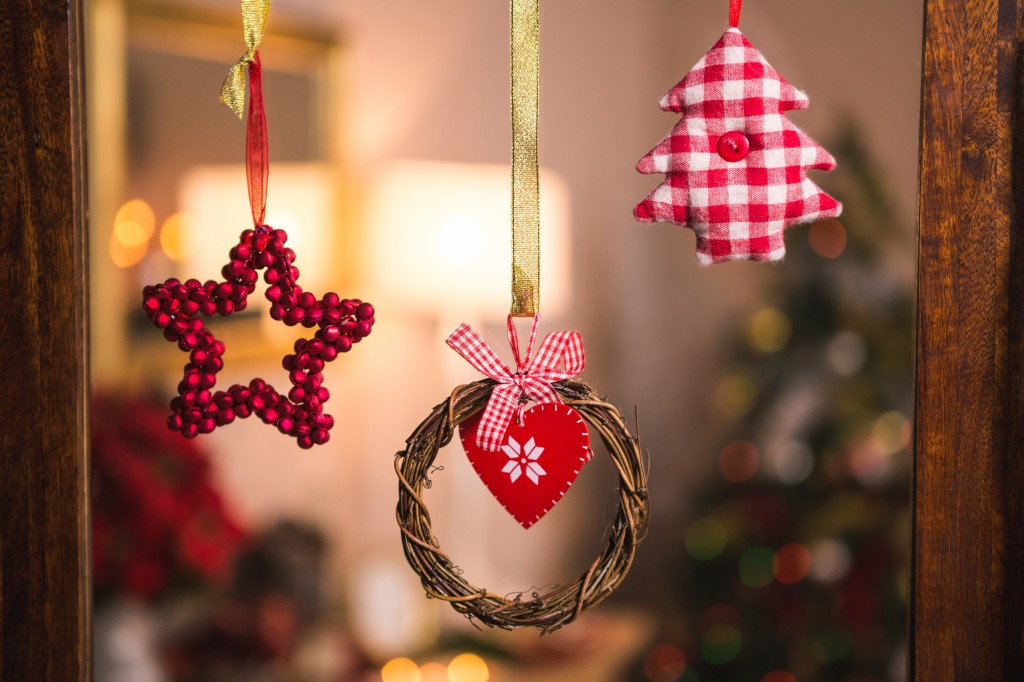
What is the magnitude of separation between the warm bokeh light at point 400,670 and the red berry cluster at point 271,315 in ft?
1.09

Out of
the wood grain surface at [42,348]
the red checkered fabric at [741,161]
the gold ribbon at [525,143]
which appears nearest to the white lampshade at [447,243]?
the gold ribbon at [525,143]

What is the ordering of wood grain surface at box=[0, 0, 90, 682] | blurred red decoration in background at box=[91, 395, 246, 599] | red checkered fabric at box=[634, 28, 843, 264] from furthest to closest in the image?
blurred red decoration in background at box=[91, 395, 246, 599], wood grain surface at box=[0, 0, 90, 682], red checkered fabric at box=[634, 28, 843, 264]

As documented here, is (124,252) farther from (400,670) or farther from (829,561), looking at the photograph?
(829,561)

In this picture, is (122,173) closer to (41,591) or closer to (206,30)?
(206,30)

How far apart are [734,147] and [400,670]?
688 millimetres

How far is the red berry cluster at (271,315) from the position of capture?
834 millimetres

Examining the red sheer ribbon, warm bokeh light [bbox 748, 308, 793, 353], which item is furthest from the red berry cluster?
warm bokeh light [bbox 748, 308, 793, 353]

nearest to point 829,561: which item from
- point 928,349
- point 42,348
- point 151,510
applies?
point 928,349

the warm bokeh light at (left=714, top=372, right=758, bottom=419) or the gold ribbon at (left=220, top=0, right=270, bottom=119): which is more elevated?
the gold ribbon at (left=220, top=0, right=270, bottom=119)

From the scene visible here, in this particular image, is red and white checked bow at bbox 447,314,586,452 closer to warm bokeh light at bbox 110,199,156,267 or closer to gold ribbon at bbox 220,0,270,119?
gold ribbon at bbox 220,0,270,119

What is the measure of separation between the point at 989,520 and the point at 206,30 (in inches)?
38.6

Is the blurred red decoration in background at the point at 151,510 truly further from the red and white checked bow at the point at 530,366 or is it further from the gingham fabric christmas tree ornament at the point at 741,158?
the gingham fabric christmas tree ornament at the point at 741,158

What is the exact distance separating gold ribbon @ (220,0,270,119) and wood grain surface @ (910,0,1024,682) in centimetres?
65

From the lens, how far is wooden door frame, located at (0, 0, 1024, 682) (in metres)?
0.88
